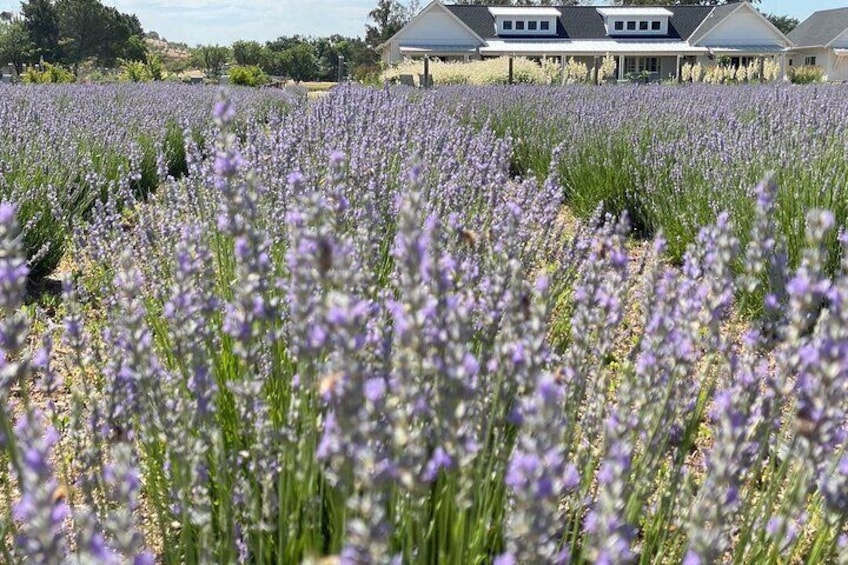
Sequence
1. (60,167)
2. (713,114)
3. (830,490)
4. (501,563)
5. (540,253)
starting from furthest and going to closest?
(713,114) → (60,167) → (540,253) → (830,490) → (501,563)

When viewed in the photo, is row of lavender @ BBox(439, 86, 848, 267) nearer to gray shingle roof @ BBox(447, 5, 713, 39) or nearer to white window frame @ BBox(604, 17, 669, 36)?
gray shingle roof @ BBox(447, 5, 713, 39)

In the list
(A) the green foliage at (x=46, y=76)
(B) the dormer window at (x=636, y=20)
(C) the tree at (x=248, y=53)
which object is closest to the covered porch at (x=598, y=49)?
(B) the dormer window at (x=636, y=20)

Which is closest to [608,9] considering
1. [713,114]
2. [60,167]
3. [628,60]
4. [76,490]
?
[628,60]

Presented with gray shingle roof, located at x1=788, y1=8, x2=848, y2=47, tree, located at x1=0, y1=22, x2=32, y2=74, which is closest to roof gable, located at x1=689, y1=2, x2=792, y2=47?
gray shingle roof, located at x1=788, y1=8, x2=848, y2=47

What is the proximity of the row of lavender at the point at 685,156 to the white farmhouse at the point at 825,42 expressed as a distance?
39.1m

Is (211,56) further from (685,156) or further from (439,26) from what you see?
(685,156)

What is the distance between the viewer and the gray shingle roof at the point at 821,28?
44.2 m

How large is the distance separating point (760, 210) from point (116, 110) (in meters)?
8.43

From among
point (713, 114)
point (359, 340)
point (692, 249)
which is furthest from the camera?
point (713, 114)

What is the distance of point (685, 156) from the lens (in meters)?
5.55

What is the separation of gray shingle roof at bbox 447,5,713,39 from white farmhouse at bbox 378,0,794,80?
51 mm

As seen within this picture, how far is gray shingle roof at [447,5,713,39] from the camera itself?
133 feet

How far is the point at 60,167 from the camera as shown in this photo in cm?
516

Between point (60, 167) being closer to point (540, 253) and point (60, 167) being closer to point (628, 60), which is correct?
point (540, 253)
